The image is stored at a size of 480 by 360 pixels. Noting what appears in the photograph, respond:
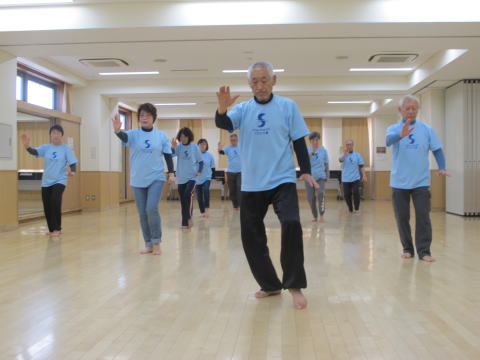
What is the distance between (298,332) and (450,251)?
10.8 feet

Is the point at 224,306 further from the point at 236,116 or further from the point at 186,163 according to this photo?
the point at 186,163

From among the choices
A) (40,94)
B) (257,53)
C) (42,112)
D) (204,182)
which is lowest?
(204,182)

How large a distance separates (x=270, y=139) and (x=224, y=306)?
1.04 metres

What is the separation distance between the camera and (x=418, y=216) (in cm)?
438

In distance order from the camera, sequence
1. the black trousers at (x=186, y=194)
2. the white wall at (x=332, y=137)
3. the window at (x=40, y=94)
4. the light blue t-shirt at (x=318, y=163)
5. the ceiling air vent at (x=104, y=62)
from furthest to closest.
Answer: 1. the white wall at (x=332, y=137)
2. the window at (x=40, y=94)
3. the ceiling air vent at (x=104, y=62)
4. the light blue t-shirt at (x=318, y=163)
5. the black trousers at (x=186, y=194)

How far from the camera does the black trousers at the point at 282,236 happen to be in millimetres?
2729

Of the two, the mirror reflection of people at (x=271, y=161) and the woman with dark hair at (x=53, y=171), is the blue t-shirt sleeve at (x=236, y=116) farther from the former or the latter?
the woman with dark hair at (x=53, y=171)

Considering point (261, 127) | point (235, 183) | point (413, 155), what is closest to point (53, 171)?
point (261, 127)

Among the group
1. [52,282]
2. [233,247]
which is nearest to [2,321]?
[52,282]

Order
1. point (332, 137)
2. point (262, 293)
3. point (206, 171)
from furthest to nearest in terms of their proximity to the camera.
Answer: point (332, 137) < point (206, 171) < point (262, 293)

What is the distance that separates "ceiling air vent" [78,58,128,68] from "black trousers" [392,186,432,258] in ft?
21.3

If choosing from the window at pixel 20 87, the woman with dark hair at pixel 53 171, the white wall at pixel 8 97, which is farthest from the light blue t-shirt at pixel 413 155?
the window at pixel 20 87

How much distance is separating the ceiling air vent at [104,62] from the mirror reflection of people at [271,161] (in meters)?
6.89

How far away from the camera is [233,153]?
10086mm
